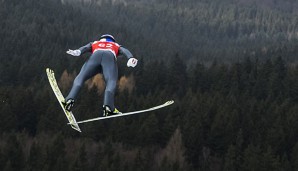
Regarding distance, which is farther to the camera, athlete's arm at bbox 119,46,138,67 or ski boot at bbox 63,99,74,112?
ski boot at bbox 63,99,74,112

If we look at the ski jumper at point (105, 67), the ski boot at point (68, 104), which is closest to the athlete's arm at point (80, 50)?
the ski jumper at point (105, 67)

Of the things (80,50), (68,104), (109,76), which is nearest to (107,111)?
(109,76)

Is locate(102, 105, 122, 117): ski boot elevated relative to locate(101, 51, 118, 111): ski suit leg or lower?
lower

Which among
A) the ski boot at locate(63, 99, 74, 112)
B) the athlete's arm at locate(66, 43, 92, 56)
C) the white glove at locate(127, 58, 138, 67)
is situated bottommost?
the ski boot at locate(63, 99, 74, 112)

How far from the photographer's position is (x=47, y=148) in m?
84.1

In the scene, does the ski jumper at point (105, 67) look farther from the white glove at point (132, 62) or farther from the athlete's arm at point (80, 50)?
the white glove at point (132, 62)

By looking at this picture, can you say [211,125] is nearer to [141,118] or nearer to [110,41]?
[141,118]

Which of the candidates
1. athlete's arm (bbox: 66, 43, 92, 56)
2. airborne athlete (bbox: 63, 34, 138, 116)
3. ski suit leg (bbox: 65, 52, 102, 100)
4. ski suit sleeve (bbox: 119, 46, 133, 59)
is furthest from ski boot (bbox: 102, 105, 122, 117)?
athlete's arm (bbox: 66, 43, 92, 56)

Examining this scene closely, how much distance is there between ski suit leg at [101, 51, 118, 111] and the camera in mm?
16531

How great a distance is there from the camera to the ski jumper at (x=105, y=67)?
16594 mm

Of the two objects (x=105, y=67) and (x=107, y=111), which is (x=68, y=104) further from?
(x=105, y=67)

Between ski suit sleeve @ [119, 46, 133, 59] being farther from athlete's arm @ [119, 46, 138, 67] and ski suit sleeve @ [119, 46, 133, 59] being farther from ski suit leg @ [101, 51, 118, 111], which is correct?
ski suit leg @ [101, 51, 118, 111]

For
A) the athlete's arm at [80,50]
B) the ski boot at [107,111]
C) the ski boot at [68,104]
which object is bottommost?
the ski boot at [107,111]

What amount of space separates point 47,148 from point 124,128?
59.6 ft
